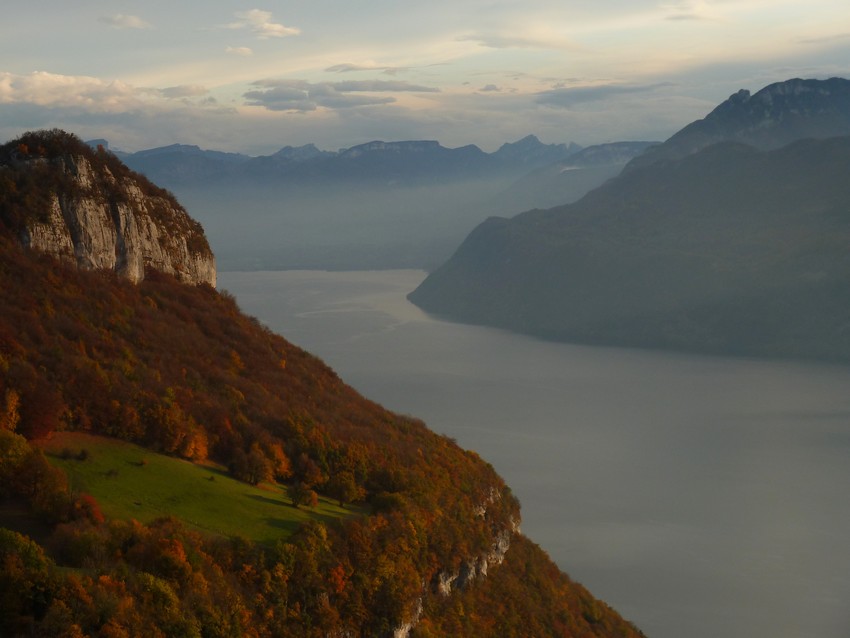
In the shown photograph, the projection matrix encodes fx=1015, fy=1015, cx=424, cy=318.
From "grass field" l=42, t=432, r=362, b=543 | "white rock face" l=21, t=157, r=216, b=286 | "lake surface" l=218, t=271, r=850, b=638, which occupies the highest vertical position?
"white rock face" l=21, t=157, r=216, b=286

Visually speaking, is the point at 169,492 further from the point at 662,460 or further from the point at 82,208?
the point at 662,460

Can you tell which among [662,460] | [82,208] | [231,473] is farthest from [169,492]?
[662,460]

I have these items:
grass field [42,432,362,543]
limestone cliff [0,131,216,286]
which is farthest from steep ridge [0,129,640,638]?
grass field [42,432,362,543]

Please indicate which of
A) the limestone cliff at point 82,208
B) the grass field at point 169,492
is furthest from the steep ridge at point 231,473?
the grass field at point 169,492

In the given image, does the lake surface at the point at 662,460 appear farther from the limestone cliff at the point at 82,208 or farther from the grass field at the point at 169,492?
the grass field at the point at 169,492

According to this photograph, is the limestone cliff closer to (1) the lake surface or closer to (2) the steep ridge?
(2) the steep ridge

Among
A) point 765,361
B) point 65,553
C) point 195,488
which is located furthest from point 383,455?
point 765,361

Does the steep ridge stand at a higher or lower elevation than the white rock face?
lower
